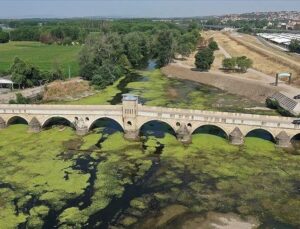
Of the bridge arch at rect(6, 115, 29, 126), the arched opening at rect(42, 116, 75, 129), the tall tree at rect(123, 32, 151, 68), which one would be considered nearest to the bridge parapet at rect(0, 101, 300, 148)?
the bridge arch at rect(6, 115, 29, 126)

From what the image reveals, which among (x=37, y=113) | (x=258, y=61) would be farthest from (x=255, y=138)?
(x=258, y=61)

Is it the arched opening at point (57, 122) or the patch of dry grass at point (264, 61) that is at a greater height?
the patch of dry grass at point (264, 61)

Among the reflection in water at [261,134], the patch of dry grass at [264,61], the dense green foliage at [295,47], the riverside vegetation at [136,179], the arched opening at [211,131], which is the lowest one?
the riverside vegetation at [136,179]

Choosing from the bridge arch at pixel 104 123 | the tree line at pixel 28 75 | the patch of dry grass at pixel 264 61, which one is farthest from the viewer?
the patch of dry grass at pixel 264 61

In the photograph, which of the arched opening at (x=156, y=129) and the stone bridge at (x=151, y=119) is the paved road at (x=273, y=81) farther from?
the arched opening at (x=156, y=129)

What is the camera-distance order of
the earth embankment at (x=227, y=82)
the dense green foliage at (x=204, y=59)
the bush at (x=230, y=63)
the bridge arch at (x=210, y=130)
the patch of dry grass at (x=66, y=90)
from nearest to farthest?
the bridge arch at (x=210, y=130), the patch of dry grass at (x=66, y=90), the earth embankment at (x=227, y=82), the bush at (x=230, y=63), the dense green foliage at (x=204, y=59)

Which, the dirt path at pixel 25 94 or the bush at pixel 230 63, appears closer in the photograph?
the dirt path at pixel 25 94

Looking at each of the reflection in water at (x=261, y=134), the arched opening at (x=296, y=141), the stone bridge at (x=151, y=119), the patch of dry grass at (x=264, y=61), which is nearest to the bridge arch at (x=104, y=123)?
the stone bridge at (x=151, y=119)

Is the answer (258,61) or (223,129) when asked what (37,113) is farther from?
(258,61)
